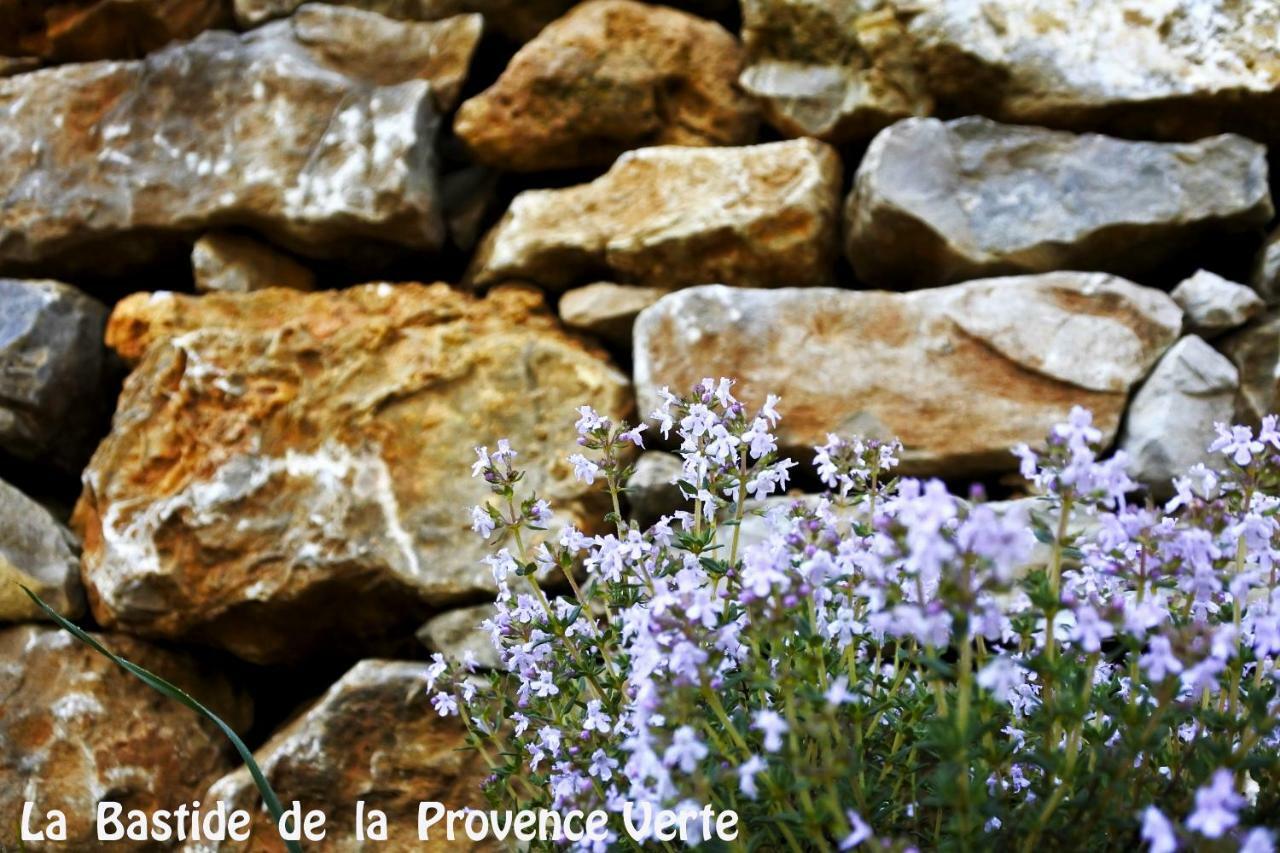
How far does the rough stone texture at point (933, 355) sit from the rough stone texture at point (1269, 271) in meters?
0.26

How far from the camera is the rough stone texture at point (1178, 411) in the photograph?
2.46 meters

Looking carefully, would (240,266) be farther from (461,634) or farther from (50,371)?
(461,634)

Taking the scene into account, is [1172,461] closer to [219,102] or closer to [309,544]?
[309,544]

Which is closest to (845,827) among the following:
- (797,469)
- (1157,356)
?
(797,469)

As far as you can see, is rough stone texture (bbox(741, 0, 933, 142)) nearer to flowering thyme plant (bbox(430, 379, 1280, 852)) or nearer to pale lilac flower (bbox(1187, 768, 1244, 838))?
flowering thyme plant (bbox(430, 379, 1280, 852))

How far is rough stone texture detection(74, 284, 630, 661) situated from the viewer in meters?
2.79

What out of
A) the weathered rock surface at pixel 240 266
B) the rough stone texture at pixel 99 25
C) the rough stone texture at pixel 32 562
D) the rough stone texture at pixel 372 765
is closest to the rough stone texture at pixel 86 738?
the rough stone texture at pixel 32 562

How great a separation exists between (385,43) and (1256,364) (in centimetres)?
270

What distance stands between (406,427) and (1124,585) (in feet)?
6.11

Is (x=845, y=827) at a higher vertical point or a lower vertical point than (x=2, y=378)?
higher

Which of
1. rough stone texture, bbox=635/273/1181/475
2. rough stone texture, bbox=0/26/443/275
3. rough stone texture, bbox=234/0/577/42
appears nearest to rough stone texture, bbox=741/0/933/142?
rough stone texture, bbox=635/273/1181/475

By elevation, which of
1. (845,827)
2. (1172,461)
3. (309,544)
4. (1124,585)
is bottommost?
(309,544)

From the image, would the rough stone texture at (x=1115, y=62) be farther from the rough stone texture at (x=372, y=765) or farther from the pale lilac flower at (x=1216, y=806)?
the pale lilac flower at (x=1216, y=806)

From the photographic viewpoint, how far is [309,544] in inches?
109
